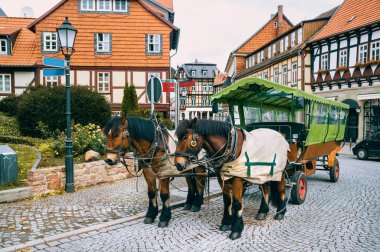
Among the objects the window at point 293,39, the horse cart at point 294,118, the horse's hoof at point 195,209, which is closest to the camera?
the horse's hoof at point 195,209

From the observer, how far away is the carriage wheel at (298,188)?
276 inches

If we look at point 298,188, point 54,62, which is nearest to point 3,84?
point 54,62

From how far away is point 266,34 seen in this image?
150 ft

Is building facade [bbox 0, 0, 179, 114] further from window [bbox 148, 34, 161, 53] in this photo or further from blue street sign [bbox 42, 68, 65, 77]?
blue street sign [bbox 42, 68, 65, 77]

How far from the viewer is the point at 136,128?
17.9ft

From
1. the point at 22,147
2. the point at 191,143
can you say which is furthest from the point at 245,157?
the point at 22,147

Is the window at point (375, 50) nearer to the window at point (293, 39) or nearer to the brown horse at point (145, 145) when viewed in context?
the window at point (293, 39)

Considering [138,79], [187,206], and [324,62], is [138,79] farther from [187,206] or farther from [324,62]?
[187,206]

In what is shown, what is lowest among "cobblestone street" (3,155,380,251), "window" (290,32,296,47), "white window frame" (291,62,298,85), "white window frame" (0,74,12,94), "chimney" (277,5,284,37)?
"cobblestone street" (3,155,380,251)

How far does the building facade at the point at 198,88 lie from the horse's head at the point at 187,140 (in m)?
58.2

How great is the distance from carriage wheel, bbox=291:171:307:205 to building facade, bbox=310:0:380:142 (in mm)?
15260

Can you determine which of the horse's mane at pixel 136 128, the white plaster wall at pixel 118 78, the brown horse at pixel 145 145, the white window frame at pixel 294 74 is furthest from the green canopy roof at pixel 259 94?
the white window frame at pixel 294 74

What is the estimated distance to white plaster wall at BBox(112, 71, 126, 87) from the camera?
24609 millimetres

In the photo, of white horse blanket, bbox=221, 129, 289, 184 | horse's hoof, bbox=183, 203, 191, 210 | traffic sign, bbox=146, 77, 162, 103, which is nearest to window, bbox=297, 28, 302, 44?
traffic sign, bbox=146, 77, 162, 103
